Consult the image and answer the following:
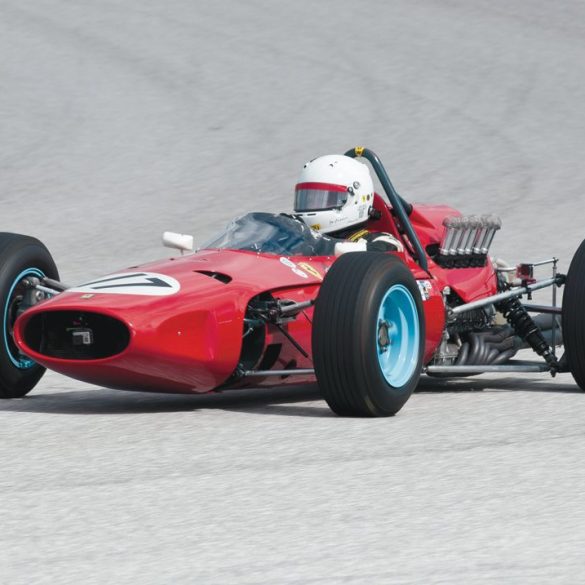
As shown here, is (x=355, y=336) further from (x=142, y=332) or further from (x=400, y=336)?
(x=142, y=332)

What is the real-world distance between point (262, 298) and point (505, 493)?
2.46 metres

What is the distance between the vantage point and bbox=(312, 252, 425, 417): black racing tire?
693 cm

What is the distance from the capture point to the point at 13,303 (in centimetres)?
807

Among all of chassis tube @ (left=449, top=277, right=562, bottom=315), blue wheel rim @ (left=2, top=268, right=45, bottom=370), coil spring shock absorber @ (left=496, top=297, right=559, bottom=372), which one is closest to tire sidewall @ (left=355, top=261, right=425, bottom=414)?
chassis tube @ (left=449, top=277, right=562, bottom=315)

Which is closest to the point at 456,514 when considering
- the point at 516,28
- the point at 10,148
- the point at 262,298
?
the point at 262,298

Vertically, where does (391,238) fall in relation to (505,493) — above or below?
above

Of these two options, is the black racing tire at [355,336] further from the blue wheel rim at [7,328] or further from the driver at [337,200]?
the blue wheel rim at [7,328]

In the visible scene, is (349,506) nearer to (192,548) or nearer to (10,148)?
(192,548)

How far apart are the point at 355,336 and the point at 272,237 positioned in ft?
4.22

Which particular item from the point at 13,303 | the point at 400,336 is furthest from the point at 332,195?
the point at 13,303

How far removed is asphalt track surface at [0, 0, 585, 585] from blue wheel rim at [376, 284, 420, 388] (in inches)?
10.1

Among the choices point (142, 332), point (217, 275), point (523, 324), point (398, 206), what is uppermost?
point (398, 206)

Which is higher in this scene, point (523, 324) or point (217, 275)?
point (217, 275)

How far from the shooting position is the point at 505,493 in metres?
5.35
